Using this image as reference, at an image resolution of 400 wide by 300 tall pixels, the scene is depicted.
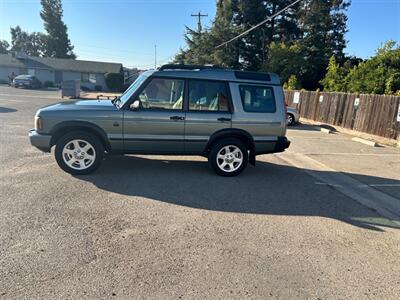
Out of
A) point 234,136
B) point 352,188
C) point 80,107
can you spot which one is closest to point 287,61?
point 352,188

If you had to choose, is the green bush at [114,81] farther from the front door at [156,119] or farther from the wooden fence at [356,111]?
the front door at [156,119]

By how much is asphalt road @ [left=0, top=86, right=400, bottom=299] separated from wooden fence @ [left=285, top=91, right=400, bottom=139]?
265 inches

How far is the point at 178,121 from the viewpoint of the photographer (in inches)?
242

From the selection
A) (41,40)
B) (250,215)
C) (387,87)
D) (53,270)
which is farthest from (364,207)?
(41,40)

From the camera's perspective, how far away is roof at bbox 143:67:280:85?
619 cm

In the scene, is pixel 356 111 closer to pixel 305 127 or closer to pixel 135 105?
pixel 305 127

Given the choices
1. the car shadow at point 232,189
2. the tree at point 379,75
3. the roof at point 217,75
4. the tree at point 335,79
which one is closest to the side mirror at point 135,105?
the roof at point 217,75

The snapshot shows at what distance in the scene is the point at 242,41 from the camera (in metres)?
38.6

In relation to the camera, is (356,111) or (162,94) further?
(356,111)

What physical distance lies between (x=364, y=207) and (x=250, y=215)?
82.8 inches

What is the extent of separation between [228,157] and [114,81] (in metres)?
43.1

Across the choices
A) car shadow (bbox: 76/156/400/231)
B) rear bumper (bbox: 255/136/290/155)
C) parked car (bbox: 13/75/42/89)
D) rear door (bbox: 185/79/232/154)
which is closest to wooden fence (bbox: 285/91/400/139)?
car shadow (bbox: 76/156/400/231)

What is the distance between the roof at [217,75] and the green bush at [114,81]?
42232mm

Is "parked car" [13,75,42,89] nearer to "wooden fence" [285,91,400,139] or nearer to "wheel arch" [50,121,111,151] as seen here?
"wooden fence" [285,91,400,139]
